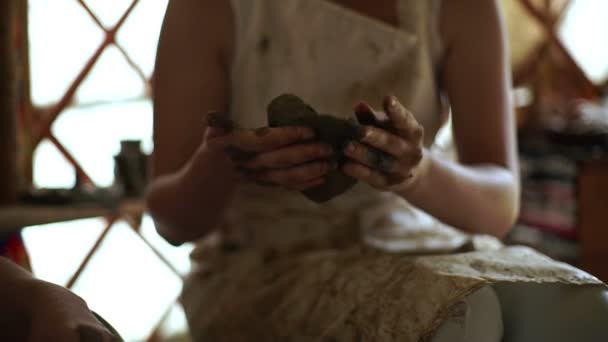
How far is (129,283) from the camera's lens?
92cm

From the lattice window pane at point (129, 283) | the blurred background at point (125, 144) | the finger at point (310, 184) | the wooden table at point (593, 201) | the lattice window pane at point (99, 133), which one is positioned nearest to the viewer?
the finger at point (310, 184)

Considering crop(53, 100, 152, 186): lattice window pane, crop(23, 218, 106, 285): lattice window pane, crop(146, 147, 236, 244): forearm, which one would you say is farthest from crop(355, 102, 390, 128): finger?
crop(53, 100, 152, 186): lattice window pane

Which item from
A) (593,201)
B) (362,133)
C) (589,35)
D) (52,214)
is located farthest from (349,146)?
(589,35)

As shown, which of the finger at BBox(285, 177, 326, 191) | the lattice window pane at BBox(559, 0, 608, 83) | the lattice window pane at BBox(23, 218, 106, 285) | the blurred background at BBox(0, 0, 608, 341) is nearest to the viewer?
the finger at BBox(285, 177, 326, 191)

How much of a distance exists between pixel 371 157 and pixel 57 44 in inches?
28.0

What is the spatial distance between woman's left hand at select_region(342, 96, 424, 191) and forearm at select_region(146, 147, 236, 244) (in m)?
0.12

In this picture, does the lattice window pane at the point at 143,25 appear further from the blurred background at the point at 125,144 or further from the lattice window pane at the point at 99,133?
the lattice window pane at the point at 99,133

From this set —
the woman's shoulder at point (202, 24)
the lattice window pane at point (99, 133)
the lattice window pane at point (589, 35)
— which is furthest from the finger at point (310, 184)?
the lattice window pane at point (589, 35)

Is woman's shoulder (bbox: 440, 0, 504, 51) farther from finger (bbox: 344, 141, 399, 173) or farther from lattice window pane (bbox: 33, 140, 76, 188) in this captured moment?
lattice window pane (bbox: 33, 140, 76, 188)

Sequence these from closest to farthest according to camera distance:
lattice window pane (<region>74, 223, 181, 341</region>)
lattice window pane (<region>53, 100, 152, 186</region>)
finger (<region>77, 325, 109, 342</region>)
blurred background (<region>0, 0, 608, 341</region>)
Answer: finger (<region>77, 325, 109, 342</region>)
blurred background (<region>0, 0, 608, 341</region>)
lattice window pane (<region>74, 223, 181, 341</region>)
lattice window pane (<region>53, 100, 152, 186</region>)

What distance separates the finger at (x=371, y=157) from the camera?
1.40 ft

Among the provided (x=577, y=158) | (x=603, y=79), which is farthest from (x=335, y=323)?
(x=603, y=79)

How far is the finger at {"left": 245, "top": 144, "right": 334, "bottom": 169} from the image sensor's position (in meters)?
0.43

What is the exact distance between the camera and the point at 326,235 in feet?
2.10
